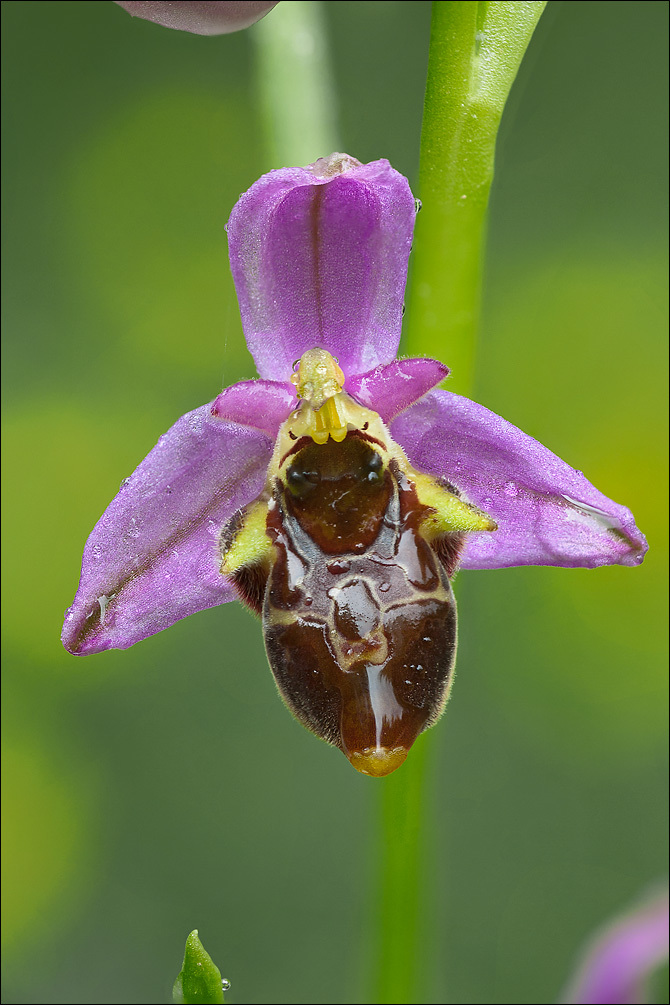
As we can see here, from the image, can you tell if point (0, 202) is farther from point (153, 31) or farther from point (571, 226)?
point (571, 226)

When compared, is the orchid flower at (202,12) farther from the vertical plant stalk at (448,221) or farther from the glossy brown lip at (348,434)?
the glossy brown lip at (348,434)

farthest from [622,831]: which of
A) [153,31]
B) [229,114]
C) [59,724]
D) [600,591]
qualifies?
[153,31]

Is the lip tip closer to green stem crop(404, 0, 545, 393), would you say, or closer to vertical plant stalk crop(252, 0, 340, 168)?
green stem crop(404, 0, 545, 393)

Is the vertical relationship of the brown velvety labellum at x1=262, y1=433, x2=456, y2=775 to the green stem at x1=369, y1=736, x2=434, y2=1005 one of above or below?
above

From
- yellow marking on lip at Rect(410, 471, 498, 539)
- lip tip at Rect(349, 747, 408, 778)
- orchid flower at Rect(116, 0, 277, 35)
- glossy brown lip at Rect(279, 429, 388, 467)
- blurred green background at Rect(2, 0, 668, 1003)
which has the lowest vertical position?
blurred green background at Rect(2, 0, 668, 1003)

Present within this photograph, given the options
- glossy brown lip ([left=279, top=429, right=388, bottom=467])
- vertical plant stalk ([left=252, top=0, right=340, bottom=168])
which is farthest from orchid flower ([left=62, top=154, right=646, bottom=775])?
vertical plant stalk ([left=252, top=0, right=340, bottom=168])

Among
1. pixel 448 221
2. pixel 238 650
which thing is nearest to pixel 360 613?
pixel 448 221
